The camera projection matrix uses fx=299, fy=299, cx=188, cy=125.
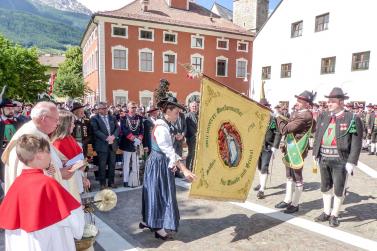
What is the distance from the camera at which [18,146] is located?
7.41 ft

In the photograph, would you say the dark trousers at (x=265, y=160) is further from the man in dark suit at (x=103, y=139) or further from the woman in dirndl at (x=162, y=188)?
the man in dark suit at (x=103, y=139)

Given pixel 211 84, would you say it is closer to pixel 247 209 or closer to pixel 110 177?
pixel 247 209

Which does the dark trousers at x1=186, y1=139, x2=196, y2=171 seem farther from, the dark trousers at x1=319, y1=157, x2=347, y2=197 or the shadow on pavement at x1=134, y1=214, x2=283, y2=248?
the dark trousers at x1=319, y1=157, x2=347, y2=197

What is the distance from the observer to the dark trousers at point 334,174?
16.4 ft

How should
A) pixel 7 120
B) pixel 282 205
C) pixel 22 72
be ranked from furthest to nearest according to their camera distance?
pixel 22 72
pixel 7 120
pixel 282 205

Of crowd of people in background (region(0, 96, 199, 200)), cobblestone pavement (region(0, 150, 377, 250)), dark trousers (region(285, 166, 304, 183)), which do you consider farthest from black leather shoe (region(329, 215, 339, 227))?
crowd of people in background (region(0, 96, 199, 200))

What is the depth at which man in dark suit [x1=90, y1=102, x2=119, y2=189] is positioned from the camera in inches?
280

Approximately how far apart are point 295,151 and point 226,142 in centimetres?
195

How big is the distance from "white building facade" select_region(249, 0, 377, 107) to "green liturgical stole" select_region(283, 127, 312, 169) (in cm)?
1461

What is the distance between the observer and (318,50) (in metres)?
20.7

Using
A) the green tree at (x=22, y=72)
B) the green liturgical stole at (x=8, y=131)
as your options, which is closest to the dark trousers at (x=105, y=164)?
the green liturgical stole at (x=8, y=131)

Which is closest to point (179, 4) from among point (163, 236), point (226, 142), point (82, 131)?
point (82, 131)

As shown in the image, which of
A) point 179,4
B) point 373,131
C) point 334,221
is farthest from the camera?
point 179,4

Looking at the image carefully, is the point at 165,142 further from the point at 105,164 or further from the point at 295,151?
the point at 105,164
